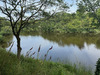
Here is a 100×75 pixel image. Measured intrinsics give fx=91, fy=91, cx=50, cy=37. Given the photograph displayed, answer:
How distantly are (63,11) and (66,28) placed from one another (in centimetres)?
2164

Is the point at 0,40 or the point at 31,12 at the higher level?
the point at 31,12

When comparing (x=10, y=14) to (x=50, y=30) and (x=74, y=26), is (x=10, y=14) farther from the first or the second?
(x=50, y=30)

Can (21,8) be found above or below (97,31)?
above

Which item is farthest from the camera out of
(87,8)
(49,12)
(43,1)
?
(87,8)

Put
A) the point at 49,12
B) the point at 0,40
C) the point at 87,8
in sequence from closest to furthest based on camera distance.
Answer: the point at 49,12, the point at 87,8, the point at 0,40

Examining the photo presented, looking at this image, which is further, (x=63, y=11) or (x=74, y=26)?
(x=74, y=26)

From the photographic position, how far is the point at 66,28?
24109mm

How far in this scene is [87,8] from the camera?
5.31 metres

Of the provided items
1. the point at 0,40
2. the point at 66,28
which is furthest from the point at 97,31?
the point at 0,40

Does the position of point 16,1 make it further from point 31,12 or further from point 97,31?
point 97,31

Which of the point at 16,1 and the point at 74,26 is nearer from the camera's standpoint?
the point at 16,1

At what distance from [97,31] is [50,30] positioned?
13188 mm

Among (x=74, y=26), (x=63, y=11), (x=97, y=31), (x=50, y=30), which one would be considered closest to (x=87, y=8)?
(x=63, y=11)

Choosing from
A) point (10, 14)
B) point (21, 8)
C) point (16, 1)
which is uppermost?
point (16, 1)
